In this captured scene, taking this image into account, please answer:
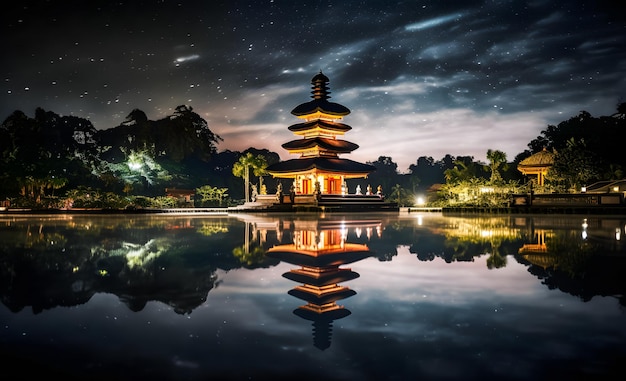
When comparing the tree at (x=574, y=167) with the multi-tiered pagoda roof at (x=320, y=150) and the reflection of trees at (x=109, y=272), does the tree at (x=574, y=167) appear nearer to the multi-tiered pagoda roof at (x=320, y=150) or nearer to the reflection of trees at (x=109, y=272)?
the multi-tiered pagoda roof at (x=320, y=150)

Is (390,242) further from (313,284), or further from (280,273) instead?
(313,284)

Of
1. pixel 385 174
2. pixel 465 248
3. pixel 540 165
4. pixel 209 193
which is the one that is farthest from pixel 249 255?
pixel 385 174

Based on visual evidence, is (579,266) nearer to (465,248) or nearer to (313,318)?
(465,248)

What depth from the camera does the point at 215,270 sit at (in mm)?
6453

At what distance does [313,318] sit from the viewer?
3.81 m

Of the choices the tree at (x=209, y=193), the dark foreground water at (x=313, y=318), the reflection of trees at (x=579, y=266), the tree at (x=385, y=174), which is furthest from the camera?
the tree at (x=385, y=174)

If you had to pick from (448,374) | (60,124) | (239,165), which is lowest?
(448,374)

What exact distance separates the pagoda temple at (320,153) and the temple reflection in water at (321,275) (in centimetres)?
2886

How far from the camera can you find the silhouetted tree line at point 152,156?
3584 centimetres

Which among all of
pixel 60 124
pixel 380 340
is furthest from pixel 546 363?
pixel 60 124

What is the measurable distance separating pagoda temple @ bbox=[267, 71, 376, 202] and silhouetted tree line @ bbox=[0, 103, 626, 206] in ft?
37.3

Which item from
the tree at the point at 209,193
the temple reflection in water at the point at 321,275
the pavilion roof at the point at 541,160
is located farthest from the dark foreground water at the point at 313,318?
the tree at the point at 209,193

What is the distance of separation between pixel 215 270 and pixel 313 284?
1811mm

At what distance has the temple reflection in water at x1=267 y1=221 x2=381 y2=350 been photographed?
12.5 ft
